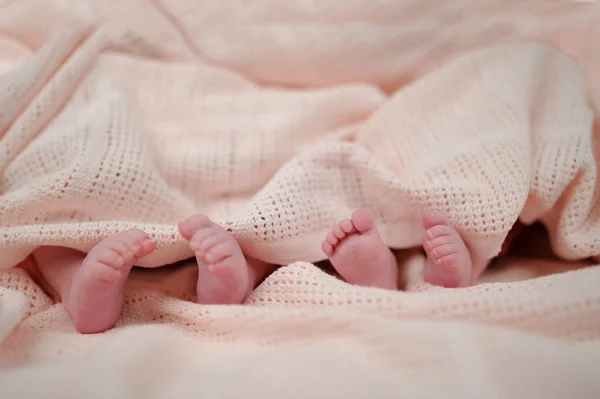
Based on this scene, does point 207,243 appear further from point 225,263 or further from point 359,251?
point 359,251

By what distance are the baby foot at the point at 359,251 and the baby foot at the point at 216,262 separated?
0.39ft

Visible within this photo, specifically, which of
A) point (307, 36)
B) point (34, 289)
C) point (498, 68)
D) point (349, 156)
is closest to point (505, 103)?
point (498, 68)

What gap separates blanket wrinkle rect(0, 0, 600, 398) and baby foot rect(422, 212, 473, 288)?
0.03 meters

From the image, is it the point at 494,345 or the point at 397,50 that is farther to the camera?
the point at 397,50

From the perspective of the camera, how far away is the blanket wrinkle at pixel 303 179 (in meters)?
0.47

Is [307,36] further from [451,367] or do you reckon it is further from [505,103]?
[451,367]

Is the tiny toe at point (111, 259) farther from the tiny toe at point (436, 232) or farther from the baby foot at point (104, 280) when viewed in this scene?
the tiny toe at point (436, 232)

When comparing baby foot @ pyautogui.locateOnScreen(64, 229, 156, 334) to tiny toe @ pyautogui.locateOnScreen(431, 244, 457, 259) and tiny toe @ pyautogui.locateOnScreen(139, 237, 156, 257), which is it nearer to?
tiny toe @ pyautogui.locateOnScreen(139, 237, 156, 257)

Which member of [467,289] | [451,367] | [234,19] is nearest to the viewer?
[451,367]

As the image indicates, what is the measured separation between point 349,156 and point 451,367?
1.19 feet

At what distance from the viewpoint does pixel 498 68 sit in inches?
32.9

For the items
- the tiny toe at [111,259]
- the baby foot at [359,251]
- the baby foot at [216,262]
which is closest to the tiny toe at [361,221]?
→ the baby foot at [359,251]

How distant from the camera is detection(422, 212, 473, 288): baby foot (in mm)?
621

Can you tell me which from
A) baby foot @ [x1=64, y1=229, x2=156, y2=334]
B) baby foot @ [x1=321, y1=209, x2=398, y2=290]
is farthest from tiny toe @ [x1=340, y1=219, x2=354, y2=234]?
baby foot @ [x1=64, y1=229, x2=156, y2=334]
